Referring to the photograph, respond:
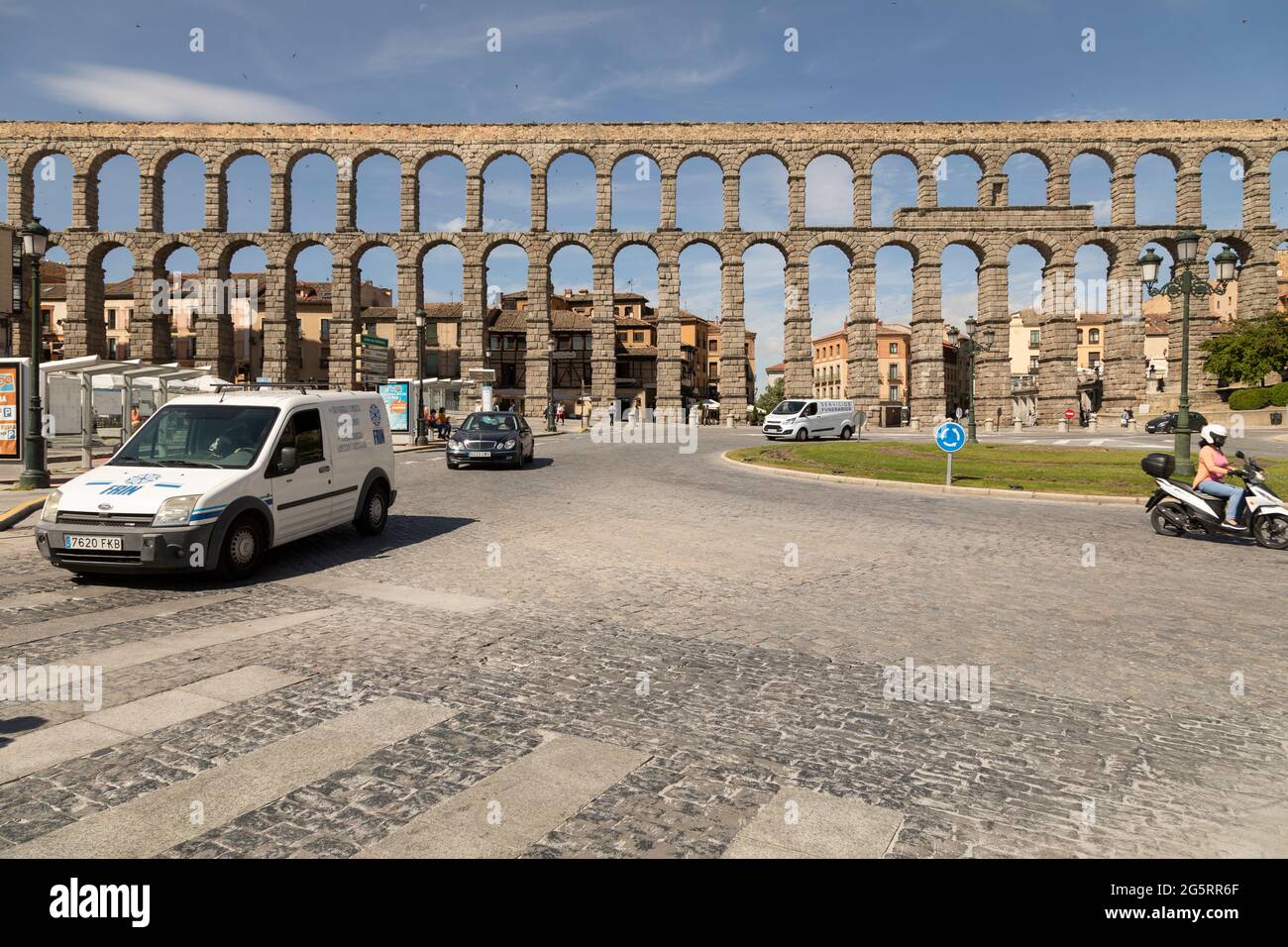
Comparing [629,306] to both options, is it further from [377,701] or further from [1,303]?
[377,701]

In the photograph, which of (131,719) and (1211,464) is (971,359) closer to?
(1211,464)

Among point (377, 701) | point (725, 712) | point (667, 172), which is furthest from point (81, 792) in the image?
point (667, 172)

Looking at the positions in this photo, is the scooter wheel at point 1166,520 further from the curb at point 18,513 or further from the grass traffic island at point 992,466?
the curb at point 18,513

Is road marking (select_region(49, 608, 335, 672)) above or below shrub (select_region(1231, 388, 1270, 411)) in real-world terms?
below

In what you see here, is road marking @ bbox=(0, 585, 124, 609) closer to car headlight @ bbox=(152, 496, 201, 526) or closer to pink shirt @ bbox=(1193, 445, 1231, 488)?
car headlight @ bbox=(152, 496, 201, 526)

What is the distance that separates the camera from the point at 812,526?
39.7 ft

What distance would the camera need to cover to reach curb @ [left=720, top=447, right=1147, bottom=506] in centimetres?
1459

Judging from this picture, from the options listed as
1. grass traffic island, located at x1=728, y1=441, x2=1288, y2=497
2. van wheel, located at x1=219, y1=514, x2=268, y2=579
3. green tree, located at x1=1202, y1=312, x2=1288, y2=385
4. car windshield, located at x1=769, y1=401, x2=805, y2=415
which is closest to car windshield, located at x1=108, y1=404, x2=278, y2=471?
van wheel, located at x1=219, y1=514, x2=268, y2=579

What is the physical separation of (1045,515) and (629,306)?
76.2 meters

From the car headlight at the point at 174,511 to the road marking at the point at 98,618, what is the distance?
74 centimetres

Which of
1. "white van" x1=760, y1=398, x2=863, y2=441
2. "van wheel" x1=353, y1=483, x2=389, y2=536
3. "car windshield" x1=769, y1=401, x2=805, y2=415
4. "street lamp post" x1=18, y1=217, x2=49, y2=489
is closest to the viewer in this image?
"van wheel" x1=353, y1=483, x2=389, y2=536

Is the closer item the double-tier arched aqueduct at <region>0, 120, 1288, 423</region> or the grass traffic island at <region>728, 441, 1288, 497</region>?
the grass traffic island at <region>728, 441, 1288, 497</region>

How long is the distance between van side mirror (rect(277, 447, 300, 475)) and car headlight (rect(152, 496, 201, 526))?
1.17 metres

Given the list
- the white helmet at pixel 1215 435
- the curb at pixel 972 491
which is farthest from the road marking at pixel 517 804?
the curb at pixel 972 491
